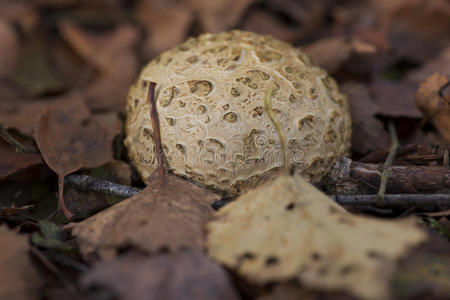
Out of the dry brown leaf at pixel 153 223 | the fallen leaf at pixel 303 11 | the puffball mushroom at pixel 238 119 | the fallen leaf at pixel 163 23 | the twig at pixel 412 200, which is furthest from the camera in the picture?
the fallen leaf at pixel 163 23

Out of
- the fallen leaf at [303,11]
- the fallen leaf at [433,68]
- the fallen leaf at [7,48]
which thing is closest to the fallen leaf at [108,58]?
the fallen leaf at [7,48]

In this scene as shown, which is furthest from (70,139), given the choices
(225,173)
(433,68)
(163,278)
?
(433,68)

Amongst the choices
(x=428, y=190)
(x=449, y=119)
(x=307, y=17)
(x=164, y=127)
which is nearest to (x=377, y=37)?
(x=307, y=17)

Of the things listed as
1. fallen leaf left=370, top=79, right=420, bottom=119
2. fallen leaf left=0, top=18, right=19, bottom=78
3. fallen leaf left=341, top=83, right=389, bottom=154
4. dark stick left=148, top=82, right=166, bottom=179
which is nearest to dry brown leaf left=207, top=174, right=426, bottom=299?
dark stick left=148, top=82, right=166, bottom=179

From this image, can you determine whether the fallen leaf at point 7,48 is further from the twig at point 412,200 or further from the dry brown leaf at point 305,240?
the twig at point 412,200

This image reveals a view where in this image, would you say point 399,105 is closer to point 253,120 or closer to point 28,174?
point 253,120

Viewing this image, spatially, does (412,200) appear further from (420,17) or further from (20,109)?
(20,109)

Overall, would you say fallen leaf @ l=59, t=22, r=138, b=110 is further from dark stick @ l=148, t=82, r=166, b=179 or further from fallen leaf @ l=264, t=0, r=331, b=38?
fallen leaf @ l=264, t=0, r=331, b=38
